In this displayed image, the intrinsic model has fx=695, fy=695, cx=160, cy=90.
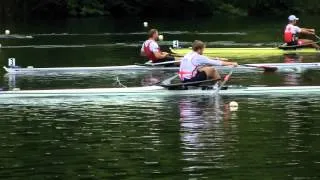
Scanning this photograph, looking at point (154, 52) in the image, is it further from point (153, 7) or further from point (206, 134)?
point (153, 7)

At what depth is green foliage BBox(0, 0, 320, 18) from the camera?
7475 centimetres

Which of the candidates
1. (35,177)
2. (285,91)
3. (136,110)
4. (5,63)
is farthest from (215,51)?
(35,177)

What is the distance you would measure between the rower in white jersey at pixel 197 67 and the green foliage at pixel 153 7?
56.7m

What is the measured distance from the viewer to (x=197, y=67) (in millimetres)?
17734

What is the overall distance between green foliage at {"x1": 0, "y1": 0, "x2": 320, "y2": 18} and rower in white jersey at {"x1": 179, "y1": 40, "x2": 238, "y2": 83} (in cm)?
5668

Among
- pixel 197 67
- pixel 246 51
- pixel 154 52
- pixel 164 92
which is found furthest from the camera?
pixel 246 51

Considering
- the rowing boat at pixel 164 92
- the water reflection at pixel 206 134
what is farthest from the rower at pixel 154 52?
the water reflection at pixel 206 134

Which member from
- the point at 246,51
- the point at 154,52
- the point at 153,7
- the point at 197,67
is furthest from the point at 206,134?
the point at 153,7

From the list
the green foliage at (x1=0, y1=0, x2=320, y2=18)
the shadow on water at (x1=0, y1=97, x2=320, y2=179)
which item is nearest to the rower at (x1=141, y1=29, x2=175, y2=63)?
the shadow on water at (x1=0, y1=97, x2=320, y2=179)

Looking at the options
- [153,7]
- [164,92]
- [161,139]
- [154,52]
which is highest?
[153,7]

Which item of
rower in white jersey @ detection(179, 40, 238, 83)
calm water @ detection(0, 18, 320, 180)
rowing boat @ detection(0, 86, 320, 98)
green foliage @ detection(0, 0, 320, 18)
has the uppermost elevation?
green foliage @ detection(0, 0, 320, 18)

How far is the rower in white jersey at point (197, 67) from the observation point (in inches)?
683

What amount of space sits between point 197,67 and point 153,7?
65503 millimetres

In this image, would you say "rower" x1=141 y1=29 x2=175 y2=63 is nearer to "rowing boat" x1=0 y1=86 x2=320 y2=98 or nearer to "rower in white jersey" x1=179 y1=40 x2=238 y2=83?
"rowing boat" x1=0 y1=86 x2=320 y2=98
